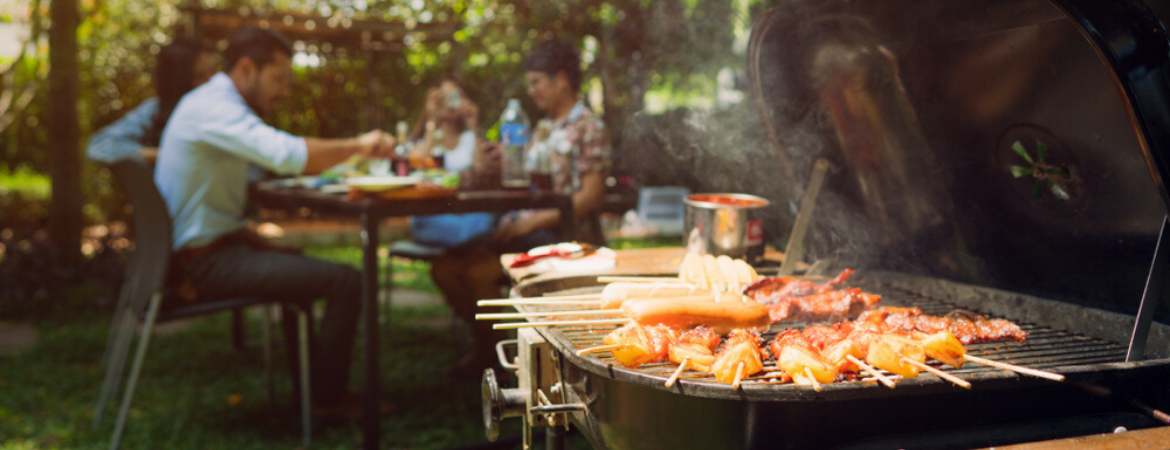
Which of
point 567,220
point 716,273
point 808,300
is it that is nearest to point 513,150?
point 567,220

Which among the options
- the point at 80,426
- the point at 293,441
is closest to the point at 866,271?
the point at 293,441

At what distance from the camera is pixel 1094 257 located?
1.83m

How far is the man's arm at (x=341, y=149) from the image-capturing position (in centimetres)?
376

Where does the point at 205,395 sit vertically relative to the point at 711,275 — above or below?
below

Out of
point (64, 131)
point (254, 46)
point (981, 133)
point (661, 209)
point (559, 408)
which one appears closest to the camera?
point (559, 408)

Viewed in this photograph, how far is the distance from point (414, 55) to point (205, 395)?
701 cm

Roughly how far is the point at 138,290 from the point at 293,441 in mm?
1101

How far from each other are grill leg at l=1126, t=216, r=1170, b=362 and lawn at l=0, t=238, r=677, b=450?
2703 millimetres

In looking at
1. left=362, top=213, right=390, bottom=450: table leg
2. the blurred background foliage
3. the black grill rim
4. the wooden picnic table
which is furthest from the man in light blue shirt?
the blurred background foliage

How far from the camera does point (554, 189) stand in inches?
170

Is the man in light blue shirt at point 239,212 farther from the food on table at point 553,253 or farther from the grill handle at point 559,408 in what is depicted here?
the grill handle at point 559,408

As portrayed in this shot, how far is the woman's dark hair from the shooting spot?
516cm

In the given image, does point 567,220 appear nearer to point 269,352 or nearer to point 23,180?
point 269,352

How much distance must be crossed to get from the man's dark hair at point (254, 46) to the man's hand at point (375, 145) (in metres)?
0.92
